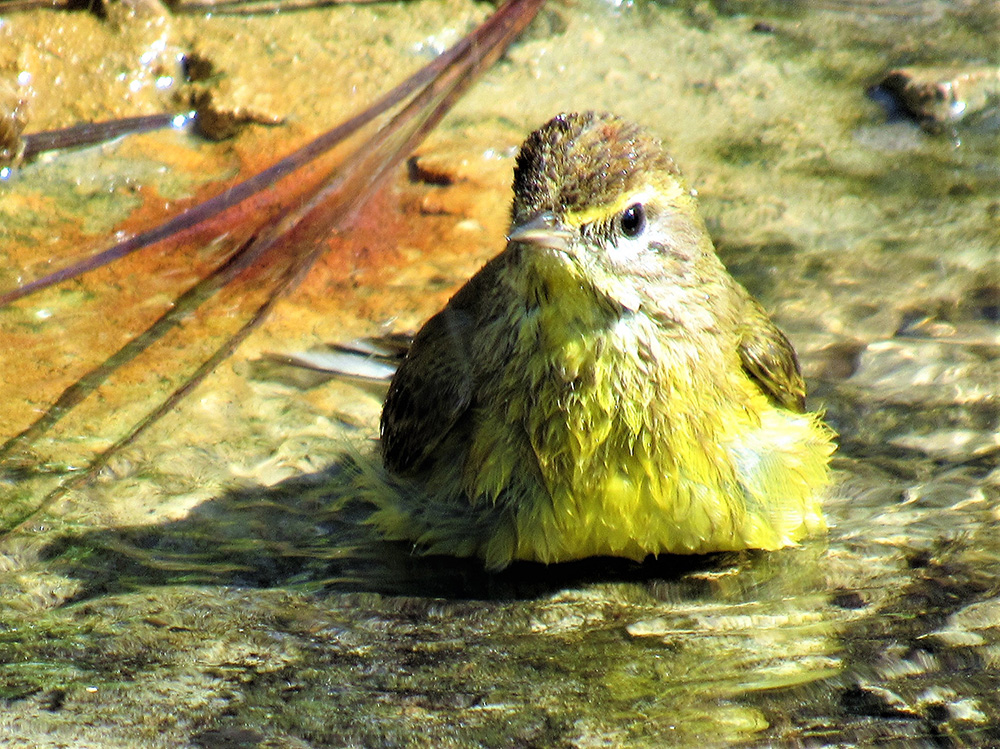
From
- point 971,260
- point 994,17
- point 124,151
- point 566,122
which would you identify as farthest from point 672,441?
point 994,17

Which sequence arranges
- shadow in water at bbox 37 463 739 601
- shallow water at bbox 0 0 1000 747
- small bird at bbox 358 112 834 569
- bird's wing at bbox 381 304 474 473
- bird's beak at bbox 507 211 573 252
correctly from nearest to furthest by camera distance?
shallow water at bbox 0 0 1000 747 < bird's beak at bbox 507 211 573 252 < small bird at bbox 358 112 834 569 < shadow in water at bbox 37 463 739 601 < bird's wing at bbox 381 304 474 473

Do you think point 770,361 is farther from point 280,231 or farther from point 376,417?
point 280,231

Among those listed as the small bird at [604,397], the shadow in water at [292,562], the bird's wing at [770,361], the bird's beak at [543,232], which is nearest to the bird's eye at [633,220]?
the small bird at [604,397]

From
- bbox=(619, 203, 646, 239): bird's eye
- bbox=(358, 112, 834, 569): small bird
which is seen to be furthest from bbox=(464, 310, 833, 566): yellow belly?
bbox=(619, 203, 646, 239): bird's eye

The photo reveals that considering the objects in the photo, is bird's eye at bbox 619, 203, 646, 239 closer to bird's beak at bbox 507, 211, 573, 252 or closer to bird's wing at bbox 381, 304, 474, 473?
bird's beak at bbox 507, 211, 573, 252

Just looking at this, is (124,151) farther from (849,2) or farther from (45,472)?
(849,2)
